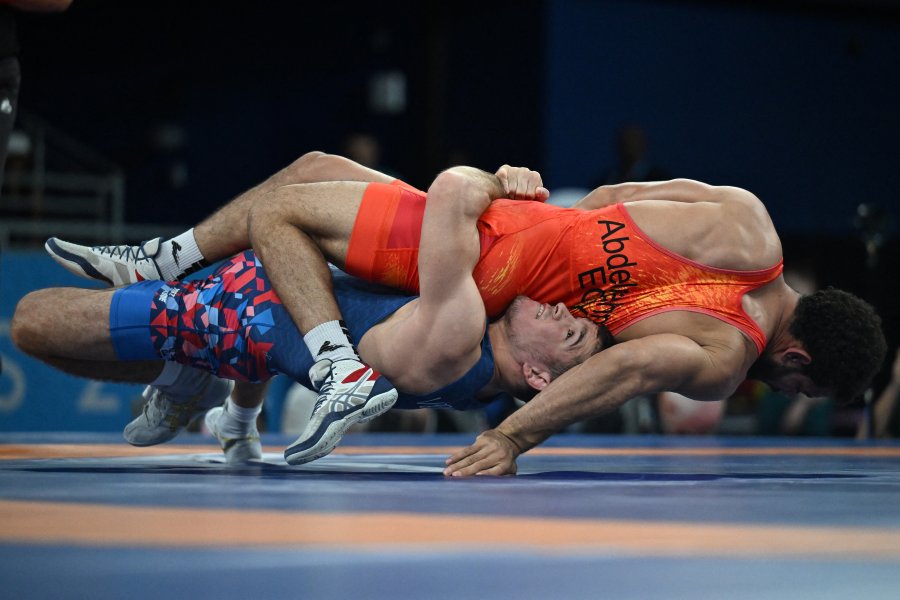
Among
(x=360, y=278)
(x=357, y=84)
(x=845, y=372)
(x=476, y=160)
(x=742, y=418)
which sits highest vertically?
(x=357, y=84)

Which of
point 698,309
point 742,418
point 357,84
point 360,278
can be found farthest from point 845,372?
point 357,84

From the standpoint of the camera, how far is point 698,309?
2.68 metres

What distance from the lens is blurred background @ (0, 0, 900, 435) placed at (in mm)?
8469

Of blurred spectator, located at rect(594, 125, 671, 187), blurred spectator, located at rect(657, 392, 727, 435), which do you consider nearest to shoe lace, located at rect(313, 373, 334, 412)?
blurred spectator, located at rect(657, 392, 727, 435)

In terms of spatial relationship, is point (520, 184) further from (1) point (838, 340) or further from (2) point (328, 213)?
(1) point (838, 340)

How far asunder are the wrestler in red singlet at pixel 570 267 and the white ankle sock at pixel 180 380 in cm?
55

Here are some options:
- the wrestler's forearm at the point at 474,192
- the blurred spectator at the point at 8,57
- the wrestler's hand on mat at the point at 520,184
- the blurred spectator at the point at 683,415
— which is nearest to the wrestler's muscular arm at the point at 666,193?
the wrestler's hand on mat at the point at 520,184

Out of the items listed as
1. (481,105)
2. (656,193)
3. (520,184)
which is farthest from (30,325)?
(481,105)

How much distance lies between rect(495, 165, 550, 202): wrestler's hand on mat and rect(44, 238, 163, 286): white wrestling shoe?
2.80 ft

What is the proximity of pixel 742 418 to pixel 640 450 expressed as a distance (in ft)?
11.0

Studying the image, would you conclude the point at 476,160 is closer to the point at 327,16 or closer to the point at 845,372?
the point at 327,16

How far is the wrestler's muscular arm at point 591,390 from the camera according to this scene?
251 centimetres

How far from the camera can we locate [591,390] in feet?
8.24

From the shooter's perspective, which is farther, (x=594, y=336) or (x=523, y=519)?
(x=594, y=336)
